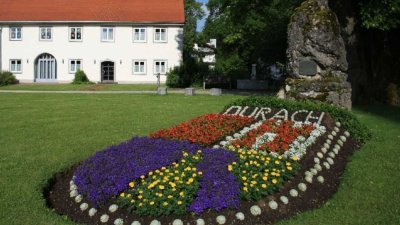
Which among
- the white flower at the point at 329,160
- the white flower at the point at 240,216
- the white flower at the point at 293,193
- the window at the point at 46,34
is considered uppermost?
the window at the point at 46,34

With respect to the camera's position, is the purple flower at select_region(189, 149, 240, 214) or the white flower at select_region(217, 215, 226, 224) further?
the purple flower at select_region(189, 149, 240, 214)

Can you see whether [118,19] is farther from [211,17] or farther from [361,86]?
[361,86]

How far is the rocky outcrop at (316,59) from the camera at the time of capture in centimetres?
1459

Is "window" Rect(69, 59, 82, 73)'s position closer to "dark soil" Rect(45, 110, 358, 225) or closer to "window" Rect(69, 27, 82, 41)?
"window" Rect(69, 27, 82, 41)

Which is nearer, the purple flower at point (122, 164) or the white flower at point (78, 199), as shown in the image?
the purple flower at point (122, 164)

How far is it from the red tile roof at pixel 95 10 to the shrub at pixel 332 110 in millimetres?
32232

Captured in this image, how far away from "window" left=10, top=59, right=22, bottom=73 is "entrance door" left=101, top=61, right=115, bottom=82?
27.8 ft

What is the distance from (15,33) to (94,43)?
8208 millimetres

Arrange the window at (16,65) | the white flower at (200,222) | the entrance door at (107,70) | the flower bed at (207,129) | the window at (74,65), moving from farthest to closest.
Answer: the window at (16,65) < the entrance door at (107,70) < the window at (74,65) < the flower bed at (207,129) < the white flower at (200,222)

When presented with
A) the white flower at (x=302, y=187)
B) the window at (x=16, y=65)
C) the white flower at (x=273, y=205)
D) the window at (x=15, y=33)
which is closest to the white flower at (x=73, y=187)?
the white flower at (x=273, y=205)

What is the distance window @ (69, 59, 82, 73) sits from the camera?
45.3m

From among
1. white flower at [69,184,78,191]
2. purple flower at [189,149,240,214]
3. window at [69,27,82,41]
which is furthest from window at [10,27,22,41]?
purple flower at [189,149,240,214]

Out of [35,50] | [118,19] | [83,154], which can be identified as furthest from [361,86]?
[35,50]

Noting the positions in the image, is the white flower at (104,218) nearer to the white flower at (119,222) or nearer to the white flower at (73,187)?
the white flower at (119,222)
